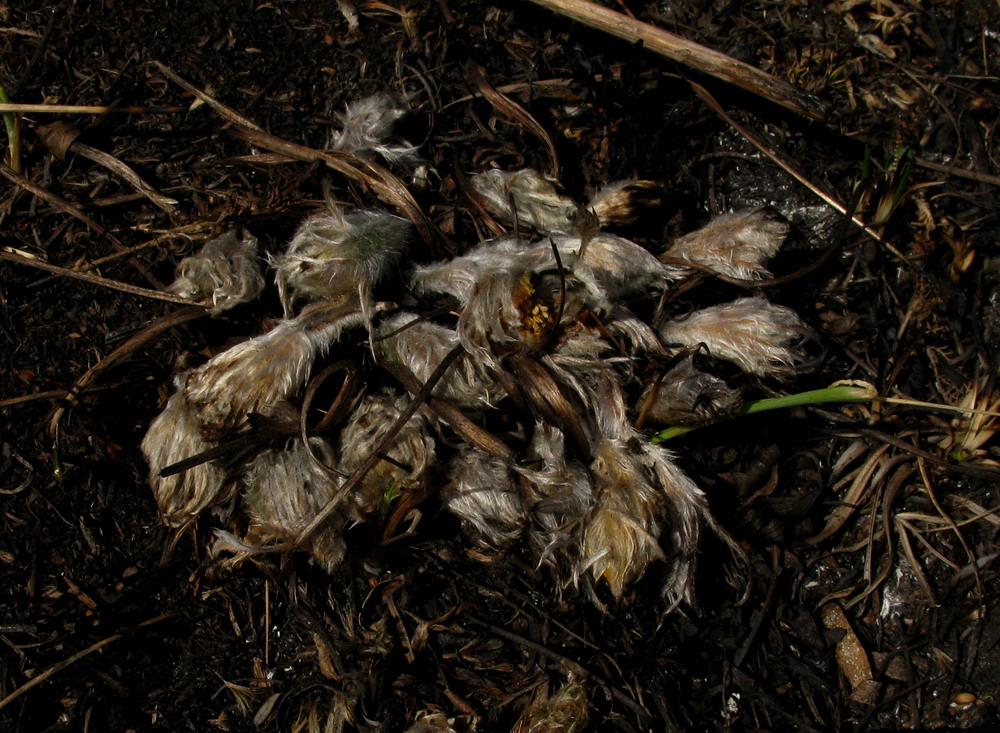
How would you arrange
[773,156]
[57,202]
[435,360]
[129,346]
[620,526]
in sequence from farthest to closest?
[773,156], [57,202], [129,346], [435,360], [620,526]

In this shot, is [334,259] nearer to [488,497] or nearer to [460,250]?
[460,250]

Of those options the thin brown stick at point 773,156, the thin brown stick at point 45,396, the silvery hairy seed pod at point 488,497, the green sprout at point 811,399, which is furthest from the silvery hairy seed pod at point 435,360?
the thin brown stick at point 773,156

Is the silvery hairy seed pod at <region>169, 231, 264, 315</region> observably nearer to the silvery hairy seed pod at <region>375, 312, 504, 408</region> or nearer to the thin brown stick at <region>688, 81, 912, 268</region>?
the silvery hairy seed pod at <region>375, 312, 504, 408</region>

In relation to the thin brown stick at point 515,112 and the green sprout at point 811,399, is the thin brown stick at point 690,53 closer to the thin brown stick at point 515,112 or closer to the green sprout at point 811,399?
the thin brown stick at point 515,112

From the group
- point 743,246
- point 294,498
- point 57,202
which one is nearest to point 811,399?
point 743,246

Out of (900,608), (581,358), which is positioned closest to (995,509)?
(900,608)
